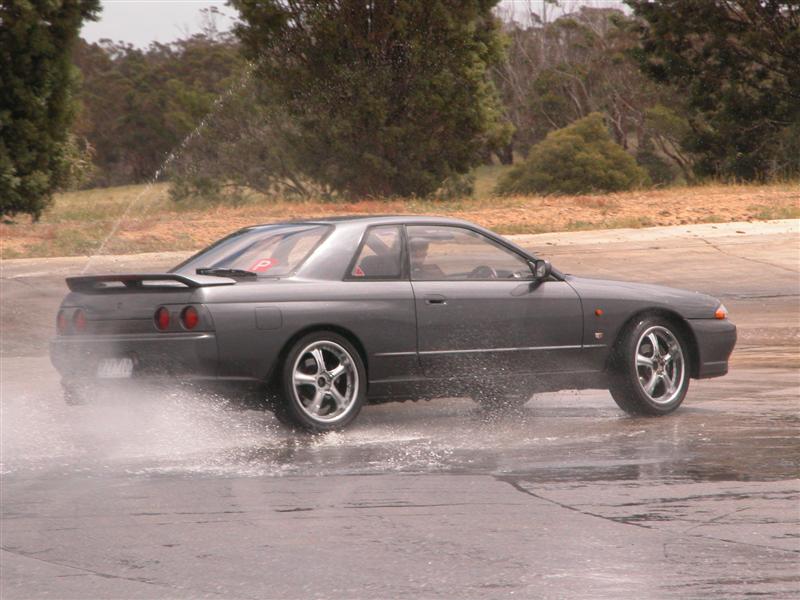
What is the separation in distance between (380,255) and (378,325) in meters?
0.56

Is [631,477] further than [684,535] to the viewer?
Yes

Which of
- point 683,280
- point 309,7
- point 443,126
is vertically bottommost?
point 683,280

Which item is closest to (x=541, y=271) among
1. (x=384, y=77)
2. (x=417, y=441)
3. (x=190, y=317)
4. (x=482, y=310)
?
(x=482, y=310)

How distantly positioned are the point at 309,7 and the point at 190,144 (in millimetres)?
22328

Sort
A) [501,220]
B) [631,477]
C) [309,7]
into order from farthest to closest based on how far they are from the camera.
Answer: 1. [309,7]
2. [501,220]
3. [631,477]

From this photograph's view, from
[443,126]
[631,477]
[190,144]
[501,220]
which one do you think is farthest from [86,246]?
[190,144]

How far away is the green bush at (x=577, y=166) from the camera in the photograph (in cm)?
4569

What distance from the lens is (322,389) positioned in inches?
345

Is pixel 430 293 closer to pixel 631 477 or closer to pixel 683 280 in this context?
pixel 631 477

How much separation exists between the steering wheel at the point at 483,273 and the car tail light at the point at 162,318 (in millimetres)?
2201

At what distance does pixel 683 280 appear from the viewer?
20.0 m

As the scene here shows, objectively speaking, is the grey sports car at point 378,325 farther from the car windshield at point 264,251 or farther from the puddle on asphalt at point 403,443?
the puddle on asphalt at point 403,443

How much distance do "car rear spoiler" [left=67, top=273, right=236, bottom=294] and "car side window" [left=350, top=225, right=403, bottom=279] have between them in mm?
901

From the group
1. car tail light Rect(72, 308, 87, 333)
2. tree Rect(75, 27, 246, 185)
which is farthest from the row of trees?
tree Rect(75, 27, 246, 185)
